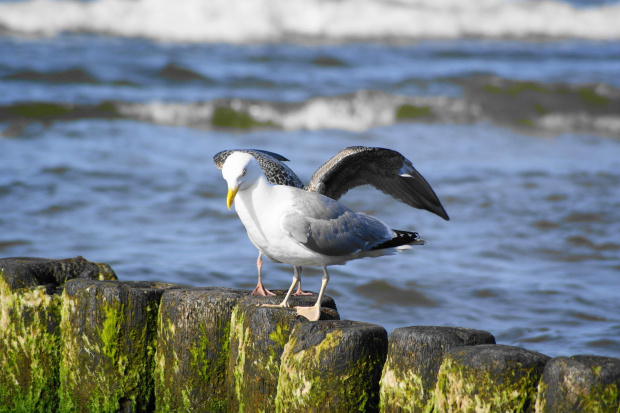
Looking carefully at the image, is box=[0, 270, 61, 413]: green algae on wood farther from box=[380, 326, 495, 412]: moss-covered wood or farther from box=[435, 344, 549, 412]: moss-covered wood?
box=[435, 344, 549, 412]: moss-covered wood

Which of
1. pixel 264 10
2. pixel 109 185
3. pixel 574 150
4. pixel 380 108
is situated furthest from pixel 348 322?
pixel 264 10

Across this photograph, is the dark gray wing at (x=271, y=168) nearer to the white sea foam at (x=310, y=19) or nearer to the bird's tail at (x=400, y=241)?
the bird's tail at (x=400, y=241)

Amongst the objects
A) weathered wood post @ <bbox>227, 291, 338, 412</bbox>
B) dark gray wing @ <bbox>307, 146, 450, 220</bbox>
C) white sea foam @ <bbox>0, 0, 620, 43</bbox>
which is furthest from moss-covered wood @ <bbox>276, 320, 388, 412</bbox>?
white sea foam @ <bbox>0, 0, 620, 43</bbox>

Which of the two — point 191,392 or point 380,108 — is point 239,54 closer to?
point 380,108

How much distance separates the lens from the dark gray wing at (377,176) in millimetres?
4223

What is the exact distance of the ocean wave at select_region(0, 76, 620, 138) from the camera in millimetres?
13281

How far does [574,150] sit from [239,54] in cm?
1009

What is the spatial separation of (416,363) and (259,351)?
25.2 inches

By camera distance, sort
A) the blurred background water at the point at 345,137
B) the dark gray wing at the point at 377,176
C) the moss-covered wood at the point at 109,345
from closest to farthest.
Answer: the moss-covered wood at the point at 109,345
the dark gray wing at the point at 377,176
the blurred background water at the point at 345,137

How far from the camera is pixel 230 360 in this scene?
3174 millimetres

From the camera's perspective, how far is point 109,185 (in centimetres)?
874

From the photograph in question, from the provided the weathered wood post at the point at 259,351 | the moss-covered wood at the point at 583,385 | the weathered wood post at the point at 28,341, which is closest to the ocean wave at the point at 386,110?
the weathered wood post at the point at 28,341

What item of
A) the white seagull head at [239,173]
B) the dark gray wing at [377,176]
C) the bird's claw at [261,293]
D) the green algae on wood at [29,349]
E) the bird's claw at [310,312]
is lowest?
the green algae on wood at [29,349]

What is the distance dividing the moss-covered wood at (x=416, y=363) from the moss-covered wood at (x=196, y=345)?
784mm
